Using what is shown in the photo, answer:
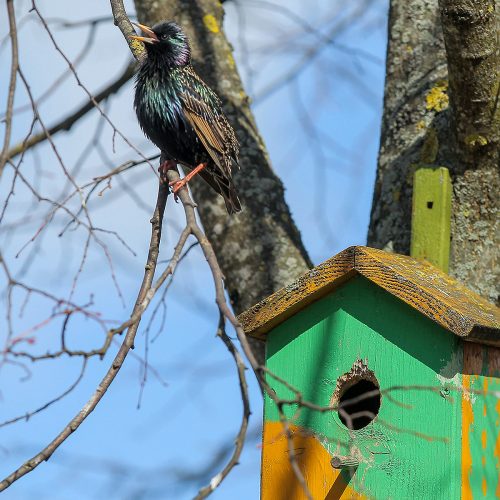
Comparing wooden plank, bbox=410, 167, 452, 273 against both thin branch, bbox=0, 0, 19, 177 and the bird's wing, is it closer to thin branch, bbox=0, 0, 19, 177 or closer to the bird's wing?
the bird's wing

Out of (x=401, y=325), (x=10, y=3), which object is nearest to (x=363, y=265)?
(x=401, y=325)

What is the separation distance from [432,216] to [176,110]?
1.04 m

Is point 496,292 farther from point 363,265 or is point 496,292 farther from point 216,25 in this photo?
point 216,25

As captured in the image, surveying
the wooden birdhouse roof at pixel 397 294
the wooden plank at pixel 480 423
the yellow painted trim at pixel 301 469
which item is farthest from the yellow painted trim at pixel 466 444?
the yellow painted trim at pixel 301 469

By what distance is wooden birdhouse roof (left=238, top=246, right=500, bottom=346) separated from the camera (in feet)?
8.53

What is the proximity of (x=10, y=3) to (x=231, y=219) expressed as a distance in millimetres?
1607

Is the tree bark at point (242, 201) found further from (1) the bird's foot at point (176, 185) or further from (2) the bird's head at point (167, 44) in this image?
(1) the bird's foot at point (176, 185)

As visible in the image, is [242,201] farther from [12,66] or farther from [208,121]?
[12,66]

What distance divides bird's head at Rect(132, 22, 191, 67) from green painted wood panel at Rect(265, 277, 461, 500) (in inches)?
53.1

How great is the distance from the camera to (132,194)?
14.7 ft

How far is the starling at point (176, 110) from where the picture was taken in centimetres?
381

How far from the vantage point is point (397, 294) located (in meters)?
2.68

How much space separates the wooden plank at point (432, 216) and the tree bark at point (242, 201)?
21.6 inches

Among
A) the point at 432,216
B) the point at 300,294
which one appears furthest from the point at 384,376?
the point at 432,216
